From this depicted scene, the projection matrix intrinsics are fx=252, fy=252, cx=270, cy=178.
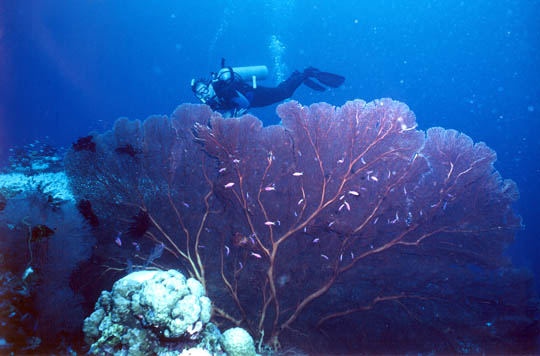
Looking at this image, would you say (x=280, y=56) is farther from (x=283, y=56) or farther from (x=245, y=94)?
(x=245, y=94)

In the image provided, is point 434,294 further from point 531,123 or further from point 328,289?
point 531,123

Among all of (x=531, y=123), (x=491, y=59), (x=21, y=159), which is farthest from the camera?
(x=491, y=59)

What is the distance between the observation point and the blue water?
4325 cm

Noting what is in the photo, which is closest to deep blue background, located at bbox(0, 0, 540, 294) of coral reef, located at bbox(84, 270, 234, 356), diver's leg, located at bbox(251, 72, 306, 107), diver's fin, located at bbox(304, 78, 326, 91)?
diver's fin, located at bbox(304, 78, 326, 91)

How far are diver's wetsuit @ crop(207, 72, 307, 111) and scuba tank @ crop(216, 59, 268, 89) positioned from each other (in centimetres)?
17

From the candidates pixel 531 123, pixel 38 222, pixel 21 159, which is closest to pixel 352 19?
pixel 531 123

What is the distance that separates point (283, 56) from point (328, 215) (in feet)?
224

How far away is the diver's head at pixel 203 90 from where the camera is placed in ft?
22.3

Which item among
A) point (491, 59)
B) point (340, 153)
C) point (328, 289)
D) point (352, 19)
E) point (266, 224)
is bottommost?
point (328, 289)

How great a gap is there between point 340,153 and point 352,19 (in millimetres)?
63134

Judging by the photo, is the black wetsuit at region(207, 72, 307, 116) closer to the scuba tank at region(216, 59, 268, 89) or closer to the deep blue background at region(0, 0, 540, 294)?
the scuba tank at region(216, 59, 268, 89)

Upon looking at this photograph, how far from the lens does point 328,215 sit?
361cm

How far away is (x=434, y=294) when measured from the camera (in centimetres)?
372

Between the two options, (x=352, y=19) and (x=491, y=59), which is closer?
(x=491, y=59)
